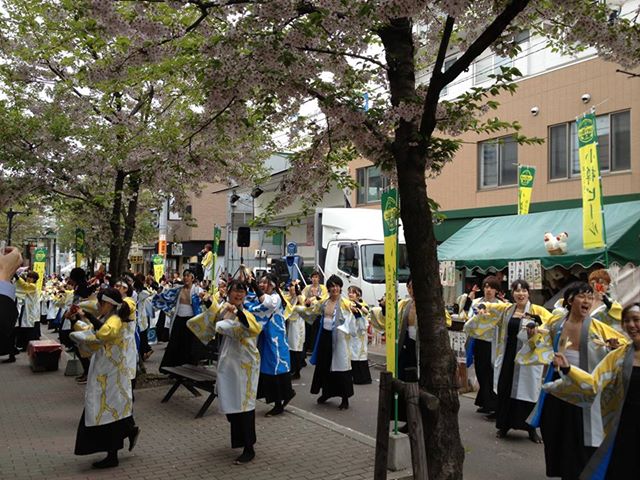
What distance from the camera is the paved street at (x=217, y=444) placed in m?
5.49

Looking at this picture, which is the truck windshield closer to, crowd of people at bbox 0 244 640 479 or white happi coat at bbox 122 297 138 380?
crowd of people at bbox 0 244 640 479

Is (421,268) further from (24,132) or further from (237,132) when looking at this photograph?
(24,132)

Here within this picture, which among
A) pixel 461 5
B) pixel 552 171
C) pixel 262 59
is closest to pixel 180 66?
pixel 262 59

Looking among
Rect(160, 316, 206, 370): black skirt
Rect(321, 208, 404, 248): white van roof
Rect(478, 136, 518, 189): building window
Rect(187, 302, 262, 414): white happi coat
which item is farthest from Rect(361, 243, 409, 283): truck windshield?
Rect(187, 302, 262, 414): white happi coat

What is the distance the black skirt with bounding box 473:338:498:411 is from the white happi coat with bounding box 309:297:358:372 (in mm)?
1795

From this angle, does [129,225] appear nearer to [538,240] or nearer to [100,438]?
[100,438]

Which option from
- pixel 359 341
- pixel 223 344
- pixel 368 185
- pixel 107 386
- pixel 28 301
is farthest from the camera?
pixel 368 185

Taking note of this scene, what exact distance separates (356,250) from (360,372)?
18.7ft

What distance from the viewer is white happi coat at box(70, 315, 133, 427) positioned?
5406 millimetres

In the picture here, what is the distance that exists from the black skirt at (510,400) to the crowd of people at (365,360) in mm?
12

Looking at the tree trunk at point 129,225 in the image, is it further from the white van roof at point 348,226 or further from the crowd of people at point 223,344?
the white van roof at point 348,226

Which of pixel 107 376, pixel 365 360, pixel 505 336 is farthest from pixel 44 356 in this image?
pixel 505 336

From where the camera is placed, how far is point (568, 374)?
391 centimetres

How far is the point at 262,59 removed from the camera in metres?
4.69
